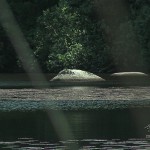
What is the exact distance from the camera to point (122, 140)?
71.8 ft

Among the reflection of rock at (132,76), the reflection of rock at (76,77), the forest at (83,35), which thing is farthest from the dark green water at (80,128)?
the forest at (83,35)

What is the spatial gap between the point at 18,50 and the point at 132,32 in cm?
2034

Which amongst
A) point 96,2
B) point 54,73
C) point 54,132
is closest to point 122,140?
point 54,132

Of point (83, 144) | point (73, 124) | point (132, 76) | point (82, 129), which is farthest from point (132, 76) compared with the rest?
point (83, 144)

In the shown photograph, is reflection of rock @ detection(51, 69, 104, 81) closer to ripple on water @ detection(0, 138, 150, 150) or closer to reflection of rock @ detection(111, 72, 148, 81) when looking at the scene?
reflection of rock @ detection(111, 72, 148, 81)

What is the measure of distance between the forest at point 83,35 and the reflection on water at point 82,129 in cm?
3747

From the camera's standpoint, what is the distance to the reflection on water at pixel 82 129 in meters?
21.1

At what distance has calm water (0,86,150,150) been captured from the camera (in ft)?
69.9

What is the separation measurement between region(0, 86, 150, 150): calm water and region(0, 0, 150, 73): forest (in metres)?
31.7

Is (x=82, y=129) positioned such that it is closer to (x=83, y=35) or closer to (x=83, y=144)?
(x=83, y=144)

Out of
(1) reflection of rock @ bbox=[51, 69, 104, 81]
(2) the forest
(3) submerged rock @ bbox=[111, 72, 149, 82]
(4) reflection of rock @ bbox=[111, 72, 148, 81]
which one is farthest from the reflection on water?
(2) the forest

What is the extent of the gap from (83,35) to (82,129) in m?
54.5

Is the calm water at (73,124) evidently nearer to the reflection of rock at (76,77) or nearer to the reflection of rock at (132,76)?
the reflection of rock at (76,77)

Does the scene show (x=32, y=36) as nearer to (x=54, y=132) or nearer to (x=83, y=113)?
(x=83, y=113)
